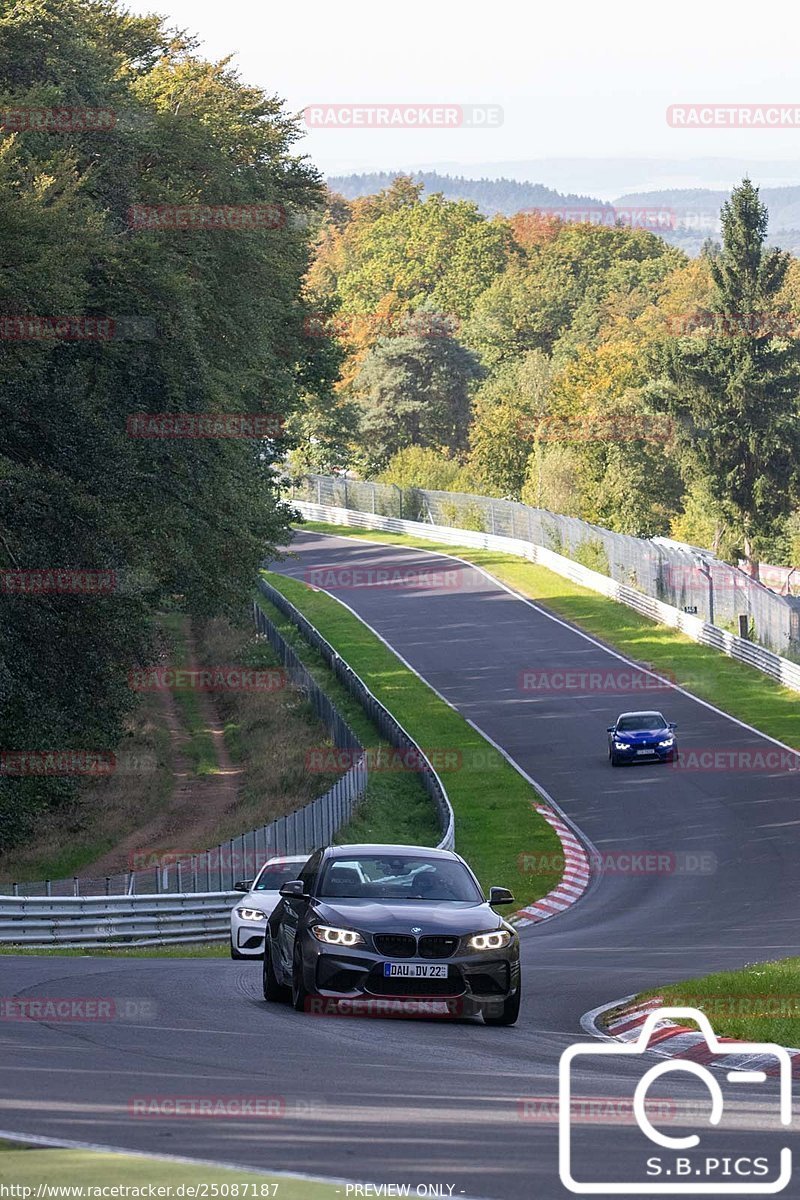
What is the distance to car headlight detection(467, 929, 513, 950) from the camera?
13.6 metres

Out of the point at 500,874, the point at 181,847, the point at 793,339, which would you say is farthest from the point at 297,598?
the point at 500,874

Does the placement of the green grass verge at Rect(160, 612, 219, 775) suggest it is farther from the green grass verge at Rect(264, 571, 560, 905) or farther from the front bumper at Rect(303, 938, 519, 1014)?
the front bumper at Rect(303, 938, 519, 1014)

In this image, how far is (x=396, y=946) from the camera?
1343 cm

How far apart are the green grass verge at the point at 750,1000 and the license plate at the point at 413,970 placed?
7.00 feet

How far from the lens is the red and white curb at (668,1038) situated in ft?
39.1

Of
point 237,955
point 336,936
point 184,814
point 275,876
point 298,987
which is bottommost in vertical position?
point 184,814

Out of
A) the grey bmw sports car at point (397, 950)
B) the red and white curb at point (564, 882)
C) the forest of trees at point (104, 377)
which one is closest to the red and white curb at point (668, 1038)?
the grey bmw sports car at point (397, 950)

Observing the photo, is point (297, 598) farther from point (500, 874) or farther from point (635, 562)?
point (500, 874)

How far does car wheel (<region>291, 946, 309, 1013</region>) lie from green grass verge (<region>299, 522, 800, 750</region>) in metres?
34.1

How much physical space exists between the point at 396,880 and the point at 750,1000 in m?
3.16

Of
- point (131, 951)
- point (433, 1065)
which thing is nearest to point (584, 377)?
point (131, 951)

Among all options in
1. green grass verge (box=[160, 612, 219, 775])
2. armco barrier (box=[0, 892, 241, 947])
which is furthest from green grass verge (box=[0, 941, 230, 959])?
green grass verge (box=[160, 612, 219, 775])

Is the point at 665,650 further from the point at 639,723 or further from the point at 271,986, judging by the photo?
the point at 271,986

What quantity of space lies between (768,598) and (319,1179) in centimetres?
5191
